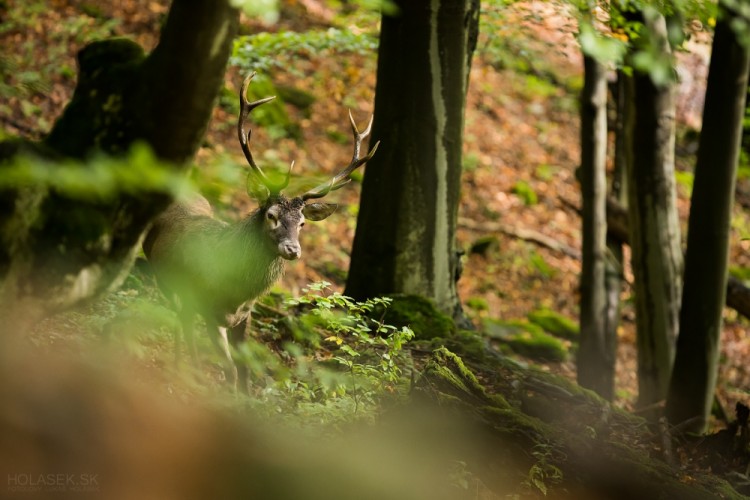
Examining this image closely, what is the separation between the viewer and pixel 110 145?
3.70m

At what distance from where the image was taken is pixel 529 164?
16.8 metres

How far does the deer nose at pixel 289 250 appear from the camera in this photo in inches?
206

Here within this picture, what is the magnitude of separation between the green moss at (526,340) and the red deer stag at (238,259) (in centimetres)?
633

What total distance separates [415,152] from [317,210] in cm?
167

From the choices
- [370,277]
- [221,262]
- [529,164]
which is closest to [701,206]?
[370,277]

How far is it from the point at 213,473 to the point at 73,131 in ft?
5.64

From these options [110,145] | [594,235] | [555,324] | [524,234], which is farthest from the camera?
[524,234]

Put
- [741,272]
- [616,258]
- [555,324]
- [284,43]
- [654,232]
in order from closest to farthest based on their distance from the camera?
[654,232], [284,43], [616,258], [555,324], [741,272]

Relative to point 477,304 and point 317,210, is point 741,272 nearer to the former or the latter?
point 477,304

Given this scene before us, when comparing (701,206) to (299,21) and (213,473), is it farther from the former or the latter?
(299,21)

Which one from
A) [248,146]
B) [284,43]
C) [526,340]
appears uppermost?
[284,43]

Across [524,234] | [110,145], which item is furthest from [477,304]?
[110,145]

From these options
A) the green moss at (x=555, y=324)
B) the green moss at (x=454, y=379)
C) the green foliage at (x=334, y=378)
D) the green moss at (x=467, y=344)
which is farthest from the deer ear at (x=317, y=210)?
the green moss at (x=555, y=324)

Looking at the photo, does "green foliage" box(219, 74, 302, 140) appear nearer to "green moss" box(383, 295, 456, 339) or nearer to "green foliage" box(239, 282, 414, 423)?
"green moss" box(383, 295, 456, 339)
